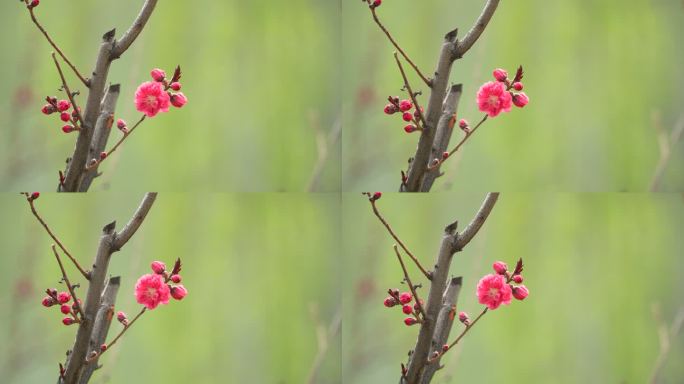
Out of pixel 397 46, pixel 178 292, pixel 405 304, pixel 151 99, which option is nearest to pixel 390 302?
pixel 405 304

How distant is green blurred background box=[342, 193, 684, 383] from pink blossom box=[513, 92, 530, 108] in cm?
23

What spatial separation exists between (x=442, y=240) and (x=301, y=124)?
0.48 metres

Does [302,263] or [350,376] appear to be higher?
[302,263]

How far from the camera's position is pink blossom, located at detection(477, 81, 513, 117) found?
8.05ft

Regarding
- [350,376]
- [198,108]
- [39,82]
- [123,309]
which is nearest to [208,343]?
[123,309]

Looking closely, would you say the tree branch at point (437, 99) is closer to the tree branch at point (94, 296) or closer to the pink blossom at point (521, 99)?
the pink blossom at point (521, 99)

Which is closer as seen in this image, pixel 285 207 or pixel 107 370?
pixel 107 370

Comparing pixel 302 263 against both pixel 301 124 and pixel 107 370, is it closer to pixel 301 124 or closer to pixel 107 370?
pixel 301 124

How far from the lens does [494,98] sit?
246 centimetres

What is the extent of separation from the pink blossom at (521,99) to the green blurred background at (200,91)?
485 mm

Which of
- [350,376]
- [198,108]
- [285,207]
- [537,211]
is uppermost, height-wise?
[198,108]

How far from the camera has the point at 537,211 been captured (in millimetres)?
2438

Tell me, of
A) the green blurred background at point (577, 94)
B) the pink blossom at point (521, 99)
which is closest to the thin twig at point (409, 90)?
the green blurred background at point (577, 94)

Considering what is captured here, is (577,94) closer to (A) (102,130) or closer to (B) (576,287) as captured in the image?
(B) (576,287)
